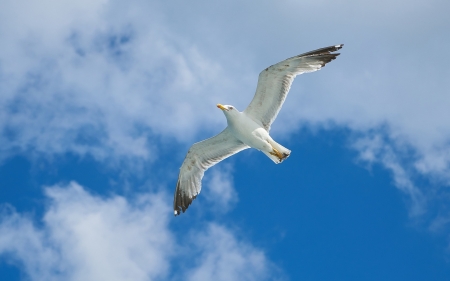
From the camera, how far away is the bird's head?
46.0 ft

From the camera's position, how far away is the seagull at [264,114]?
1366 centimetres

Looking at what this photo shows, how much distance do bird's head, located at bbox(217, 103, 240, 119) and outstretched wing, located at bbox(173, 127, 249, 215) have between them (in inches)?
25.0

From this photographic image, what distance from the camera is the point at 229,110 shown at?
14.1 m

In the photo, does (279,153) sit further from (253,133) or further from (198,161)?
(198,161)

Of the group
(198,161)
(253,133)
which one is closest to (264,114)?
(253,133)

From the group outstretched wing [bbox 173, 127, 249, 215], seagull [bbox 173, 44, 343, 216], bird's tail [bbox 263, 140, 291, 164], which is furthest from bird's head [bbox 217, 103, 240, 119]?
bird's tail [bbox 263, 140, 291, 164]

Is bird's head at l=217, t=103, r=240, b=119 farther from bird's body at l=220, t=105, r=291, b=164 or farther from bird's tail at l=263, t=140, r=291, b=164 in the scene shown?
bird's tail at l=263, t=140, r=291, b=164

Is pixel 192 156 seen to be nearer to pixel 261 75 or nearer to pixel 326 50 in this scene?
pixel 261 75

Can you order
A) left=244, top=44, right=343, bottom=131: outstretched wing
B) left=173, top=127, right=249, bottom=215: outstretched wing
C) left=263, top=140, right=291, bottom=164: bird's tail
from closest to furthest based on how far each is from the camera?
left=244, top=44, right=343, bottom=131: outstretched wing
left=263, top=140, right=291, bottom=164: bird's tail
left=173, top=127, right=249, bottom=215: outstretched wing

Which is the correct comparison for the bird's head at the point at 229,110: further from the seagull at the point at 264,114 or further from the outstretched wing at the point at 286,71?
the outstretched wing at the point at 286,71

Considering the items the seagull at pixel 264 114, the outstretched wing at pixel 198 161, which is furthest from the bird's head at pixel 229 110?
the outstretched wing at pixel 198 161

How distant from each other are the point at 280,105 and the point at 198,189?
3.49 metres

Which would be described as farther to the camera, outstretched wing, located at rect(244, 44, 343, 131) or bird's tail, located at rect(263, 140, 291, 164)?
bird's tail, located at rect(263, 140, 291, 164)

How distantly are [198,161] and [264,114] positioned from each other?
2.48 meters
